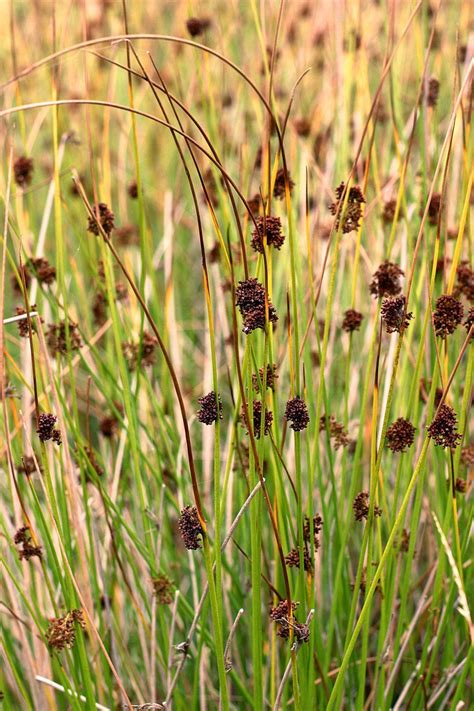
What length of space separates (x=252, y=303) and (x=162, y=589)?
Answer: 0.49 meters

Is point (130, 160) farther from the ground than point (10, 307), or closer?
farther from the ground

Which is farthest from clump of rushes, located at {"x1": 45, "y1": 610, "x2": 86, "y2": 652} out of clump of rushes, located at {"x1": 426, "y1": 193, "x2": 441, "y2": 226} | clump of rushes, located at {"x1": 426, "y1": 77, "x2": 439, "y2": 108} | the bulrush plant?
clump of rushes, located at {"x1": 426, "y1": 77, "x2": 439, "y2": 108}

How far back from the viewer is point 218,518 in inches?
29.8

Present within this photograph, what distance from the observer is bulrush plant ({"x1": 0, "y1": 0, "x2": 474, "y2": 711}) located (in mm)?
792

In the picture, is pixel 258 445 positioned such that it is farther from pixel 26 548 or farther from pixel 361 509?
pixel 26 548

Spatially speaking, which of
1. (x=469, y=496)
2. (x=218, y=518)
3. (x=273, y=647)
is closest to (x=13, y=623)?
(x=273, y=647)

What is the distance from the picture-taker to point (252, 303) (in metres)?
0.71

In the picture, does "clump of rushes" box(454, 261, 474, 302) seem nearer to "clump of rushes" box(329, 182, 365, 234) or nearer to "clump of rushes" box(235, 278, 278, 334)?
"clump of rushes" box(329, 182, 365, 234)

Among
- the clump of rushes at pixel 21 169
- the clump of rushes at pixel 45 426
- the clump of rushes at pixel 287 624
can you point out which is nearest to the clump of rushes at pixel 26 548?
the clump of rushes at pixel 45 426

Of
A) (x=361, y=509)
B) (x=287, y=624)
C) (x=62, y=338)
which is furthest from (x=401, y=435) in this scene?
(x=62, y=338)

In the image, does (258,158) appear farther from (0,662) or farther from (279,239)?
(0,662)

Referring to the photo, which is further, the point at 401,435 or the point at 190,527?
the point at 401,435

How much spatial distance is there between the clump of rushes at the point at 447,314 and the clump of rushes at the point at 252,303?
0.22 metres

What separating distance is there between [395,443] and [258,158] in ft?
1.69
